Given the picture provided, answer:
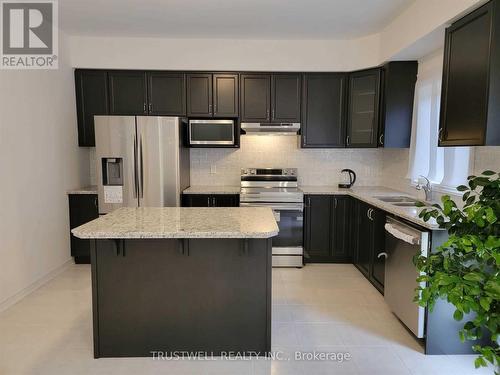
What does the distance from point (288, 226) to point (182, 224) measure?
6.70ft

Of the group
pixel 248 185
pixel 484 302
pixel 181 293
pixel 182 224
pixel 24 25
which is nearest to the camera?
pixel 484 302

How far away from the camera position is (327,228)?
3.97 meters

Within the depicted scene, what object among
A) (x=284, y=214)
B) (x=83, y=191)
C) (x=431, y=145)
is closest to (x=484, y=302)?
(x=431, y=145)

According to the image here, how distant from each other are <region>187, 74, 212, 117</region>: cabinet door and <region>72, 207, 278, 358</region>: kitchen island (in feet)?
7.24

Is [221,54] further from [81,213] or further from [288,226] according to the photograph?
[81,213]

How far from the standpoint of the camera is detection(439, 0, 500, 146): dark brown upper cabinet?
200cm

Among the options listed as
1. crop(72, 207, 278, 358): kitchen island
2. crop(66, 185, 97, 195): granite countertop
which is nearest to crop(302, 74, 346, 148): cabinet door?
crop(72, 207, 278, 358): kitchen island

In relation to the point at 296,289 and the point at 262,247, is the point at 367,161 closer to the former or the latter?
the point at 296,289

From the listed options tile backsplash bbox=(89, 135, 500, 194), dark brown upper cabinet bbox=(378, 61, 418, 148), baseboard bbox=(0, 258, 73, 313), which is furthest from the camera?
→ tile backsplash bbox=(89, 135, 500, 194)

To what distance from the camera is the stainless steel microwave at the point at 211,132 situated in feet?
13.2

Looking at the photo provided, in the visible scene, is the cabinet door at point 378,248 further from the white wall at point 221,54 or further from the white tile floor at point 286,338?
the white wall at point 221,54

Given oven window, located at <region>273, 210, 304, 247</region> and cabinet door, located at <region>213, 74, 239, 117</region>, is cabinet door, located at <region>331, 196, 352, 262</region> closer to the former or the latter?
oven window, located at <region>273, 210, 304, 247</region>

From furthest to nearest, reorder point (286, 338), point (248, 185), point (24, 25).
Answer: point (248, 185) < point (24, 25) < point (286, 338)

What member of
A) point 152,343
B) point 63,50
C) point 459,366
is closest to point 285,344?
point 152,343
